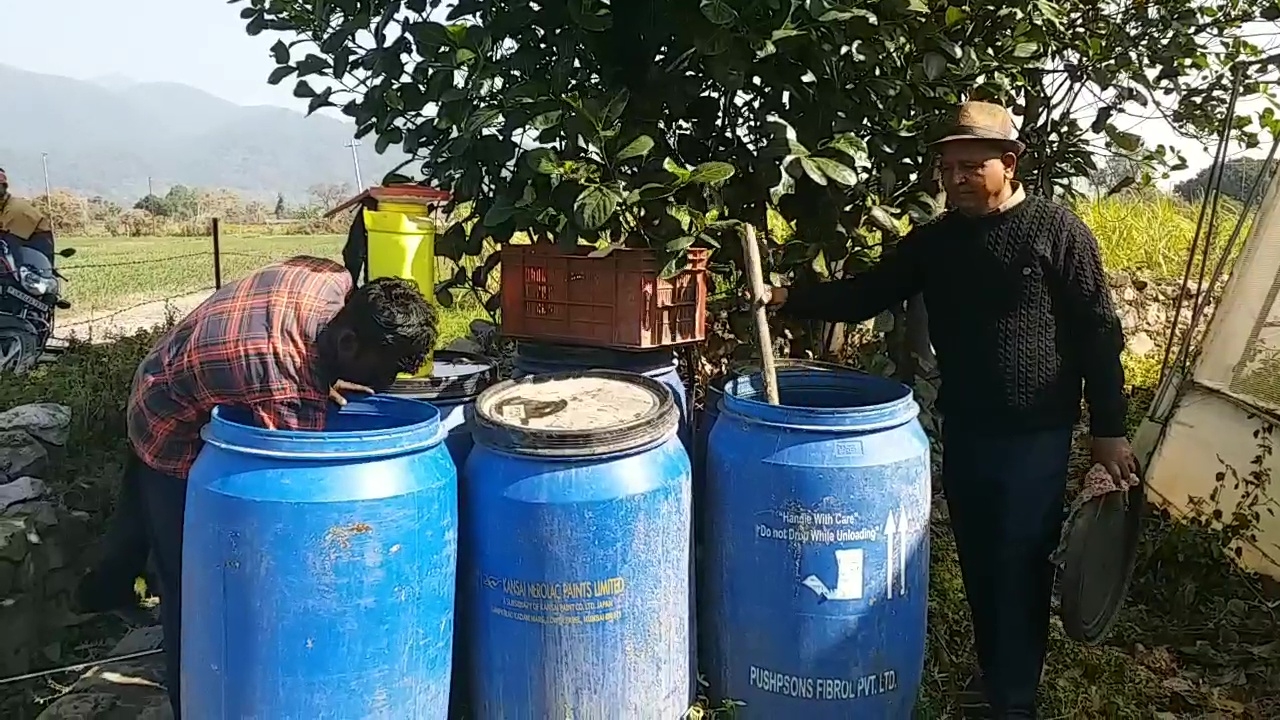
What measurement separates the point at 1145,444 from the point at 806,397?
Answer: 7.08ft

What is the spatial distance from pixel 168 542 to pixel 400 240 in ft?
3.40

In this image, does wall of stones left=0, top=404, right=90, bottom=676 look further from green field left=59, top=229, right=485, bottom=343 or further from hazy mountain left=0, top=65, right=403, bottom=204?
hazy mountain left=0, top=65, right=403, bottom=204

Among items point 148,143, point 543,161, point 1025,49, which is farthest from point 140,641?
point 148,143

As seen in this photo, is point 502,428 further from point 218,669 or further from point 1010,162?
point 1010,162

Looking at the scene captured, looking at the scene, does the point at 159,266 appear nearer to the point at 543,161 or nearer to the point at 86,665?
the point at 86,665

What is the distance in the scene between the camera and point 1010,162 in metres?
2.84

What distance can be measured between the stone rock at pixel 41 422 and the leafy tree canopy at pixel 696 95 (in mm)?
2321

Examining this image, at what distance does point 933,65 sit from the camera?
292cm

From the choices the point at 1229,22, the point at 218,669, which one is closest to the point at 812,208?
the point at 1229,22

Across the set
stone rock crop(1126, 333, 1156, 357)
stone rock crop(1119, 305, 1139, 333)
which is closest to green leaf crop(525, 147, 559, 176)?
stone rock crop(1126, 333, 1156, 357)

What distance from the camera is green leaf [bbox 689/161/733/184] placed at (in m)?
2.73

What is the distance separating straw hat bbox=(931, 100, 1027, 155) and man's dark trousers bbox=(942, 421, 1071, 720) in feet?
2.55

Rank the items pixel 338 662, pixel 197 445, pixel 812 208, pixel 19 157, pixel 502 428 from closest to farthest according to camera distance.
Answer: pixel 338 662
pixel 502 428
pixel 197 445
pixel 812 208
pixel 19 157

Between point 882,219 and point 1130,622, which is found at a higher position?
point 882,219
